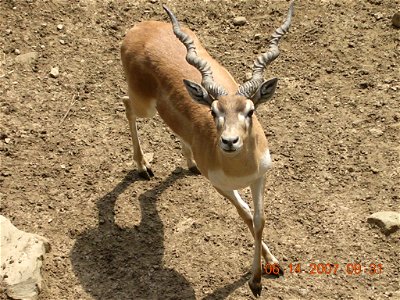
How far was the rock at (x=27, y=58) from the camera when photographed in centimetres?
1177

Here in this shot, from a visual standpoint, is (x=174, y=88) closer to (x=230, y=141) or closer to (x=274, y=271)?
(x=230, y=141)

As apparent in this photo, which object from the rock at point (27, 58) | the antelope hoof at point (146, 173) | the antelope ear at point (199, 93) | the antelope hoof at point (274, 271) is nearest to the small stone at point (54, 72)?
the rock at point (27, 58)

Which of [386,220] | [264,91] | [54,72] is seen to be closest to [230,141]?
[264,91]

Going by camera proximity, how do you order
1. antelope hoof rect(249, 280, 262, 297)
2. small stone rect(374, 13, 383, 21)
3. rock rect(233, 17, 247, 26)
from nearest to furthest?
1. antelope hoof rect(249, 280, 262, 297)
2. small stone rect(374, 13, 383, 21)
3. rock rect(233, 17, 247, 26)

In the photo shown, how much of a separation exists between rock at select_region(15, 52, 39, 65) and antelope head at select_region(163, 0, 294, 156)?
14.8 ft

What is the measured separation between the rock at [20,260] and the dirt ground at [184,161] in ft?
0.82

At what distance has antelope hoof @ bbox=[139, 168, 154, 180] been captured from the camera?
999 centimetres

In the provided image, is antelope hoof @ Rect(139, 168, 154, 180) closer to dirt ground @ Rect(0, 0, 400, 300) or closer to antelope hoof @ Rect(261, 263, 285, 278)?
dirt ground @ Rect(0, 0, 400, 300)

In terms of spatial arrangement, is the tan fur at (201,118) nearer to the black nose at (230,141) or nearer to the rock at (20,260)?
the black nose at (230,141)

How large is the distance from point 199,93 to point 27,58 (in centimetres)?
515

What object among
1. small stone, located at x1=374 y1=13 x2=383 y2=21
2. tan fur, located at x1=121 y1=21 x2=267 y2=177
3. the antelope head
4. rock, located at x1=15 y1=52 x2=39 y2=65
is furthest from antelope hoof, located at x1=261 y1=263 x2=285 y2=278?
rock, located at x1=15 y1=52 x2=39 y2=65

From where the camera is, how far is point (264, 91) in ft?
24.6

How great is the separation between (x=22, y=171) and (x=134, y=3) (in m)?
4.29

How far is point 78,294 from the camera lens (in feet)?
27.7
